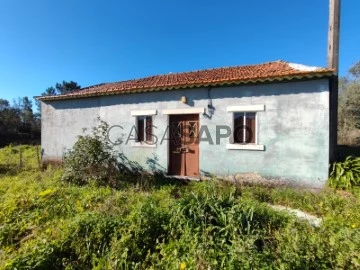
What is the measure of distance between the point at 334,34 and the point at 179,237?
9283 millimetres

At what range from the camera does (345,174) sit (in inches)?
273

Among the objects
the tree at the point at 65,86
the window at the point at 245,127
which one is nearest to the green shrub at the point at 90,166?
the window at the point at 245,127

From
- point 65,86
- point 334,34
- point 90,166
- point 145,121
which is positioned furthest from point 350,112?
point 65,86

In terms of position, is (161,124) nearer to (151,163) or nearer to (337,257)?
(151,163)

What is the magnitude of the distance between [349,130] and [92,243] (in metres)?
23.3

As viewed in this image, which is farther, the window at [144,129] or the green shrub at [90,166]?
the window at [144,129]

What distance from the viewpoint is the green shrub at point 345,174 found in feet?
22.0

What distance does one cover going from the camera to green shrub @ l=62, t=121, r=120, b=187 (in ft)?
28.5

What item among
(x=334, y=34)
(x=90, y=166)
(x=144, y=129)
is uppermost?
(x=334, y=34)

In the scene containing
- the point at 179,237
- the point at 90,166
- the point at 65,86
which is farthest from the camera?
the point at 65,86

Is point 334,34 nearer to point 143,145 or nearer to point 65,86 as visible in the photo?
point 143,145

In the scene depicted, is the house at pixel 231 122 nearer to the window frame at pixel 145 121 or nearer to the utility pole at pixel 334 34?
the window frame at pixel 145 121

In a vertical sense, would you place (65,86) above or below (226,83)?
above

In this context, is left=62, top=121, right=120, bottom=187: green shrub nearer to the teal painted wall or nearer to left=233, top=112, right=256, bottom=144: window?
the teal painted wall
